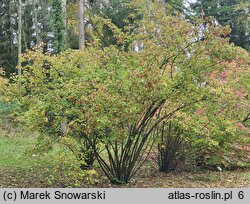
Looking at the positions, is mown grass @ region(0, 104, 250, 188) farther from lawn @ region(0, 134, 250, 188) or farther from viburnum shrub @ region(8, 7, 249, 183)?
viburnum shrub @ region(8, 7, 249, 183)

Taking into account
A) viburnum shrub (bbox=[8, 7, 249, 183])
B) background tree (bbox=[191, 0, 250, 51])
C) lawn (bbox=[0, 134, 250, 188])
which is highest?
background tree (bbox=[191, 0, 250, 51])

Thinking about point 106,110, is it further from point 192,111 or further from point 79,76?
point 192,111

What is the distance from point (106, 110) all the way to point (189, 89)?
64.5 inches

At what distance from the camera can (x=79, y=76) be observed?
723cm

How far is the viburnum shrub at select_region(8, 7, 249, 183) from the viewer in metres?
6.38

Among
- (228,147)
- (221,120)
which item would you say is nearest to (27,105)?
(221,120)

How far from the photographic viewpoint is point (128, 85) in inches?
257

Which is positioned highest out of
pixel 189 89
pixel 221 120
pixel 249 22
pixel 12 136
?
pixel 249 22

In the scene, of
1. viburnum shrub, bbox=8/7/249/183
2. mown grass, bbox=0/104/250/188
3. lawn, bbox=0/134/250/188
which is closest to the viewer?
viburnum shrub, bbox=8/7/249/183

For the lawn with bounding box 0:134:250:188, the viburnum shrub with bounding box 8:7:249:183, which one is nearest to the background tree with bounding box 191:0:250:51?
the lawn with bounding box 0:134:250:188

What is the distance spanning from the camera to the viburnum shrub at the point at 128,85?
6.38m

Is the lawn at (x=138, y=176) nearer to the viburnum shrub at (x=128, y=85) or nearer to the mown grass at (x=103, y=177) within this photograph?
the mown grass at (x=103, y=177)

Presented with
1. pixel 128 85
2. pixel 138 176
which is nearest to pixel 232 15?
pixel 138 176

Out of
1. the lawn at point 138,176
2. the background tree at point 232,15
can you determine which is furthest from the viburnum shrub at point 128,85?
the background tree at point 232,15
